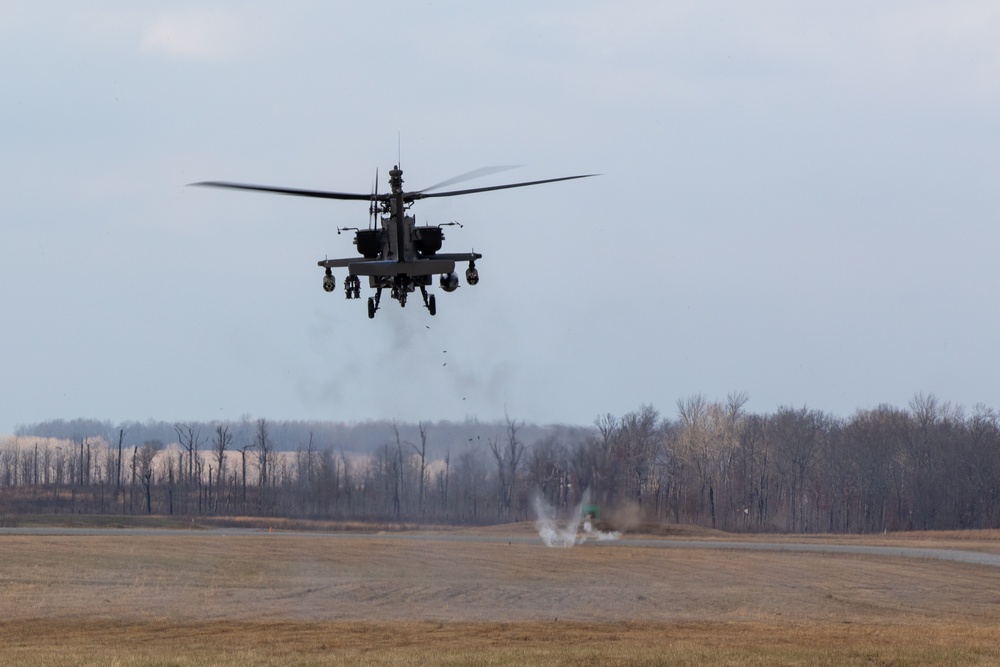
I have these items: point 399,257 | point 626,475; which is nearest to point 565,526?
point 626,475

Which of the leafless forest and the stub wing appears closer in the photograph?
the stub wing

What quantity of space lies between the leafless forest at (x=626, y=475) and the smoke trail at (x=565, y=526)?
0.69 meters

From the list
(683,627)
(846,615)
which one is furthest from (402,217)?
(846,615)

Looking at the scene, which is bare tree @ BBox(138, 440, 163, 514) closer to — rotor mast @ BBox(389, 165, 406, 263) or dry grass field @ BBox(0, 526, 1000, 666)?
dry grass field @ BBox(0, 526, 1000, 666)

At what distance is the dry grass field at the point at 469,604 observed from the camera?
3077 cm

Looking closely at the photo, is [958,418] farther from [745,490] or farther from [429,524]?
[429,524]

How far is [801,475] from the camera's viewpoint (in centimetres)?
12356

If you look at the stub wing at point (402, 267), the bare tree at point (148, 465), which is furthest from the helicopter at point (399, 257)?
the bare tree at point (148, 465)

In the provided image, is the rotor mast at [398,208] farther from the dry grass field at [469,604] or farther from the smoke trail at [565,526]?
the smoke trail at [565,526]

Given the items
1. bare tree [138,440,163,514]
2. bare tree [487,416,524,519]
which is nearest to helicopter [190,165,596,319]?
bare tree [487,416,524,519]

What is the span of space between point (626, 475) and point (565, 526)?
657 cm

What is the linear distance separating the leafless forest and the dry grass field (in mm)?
7330

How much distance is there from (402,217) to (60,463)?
148 meters

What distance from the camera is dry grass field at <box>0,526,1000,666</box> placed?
30766 millimetres
